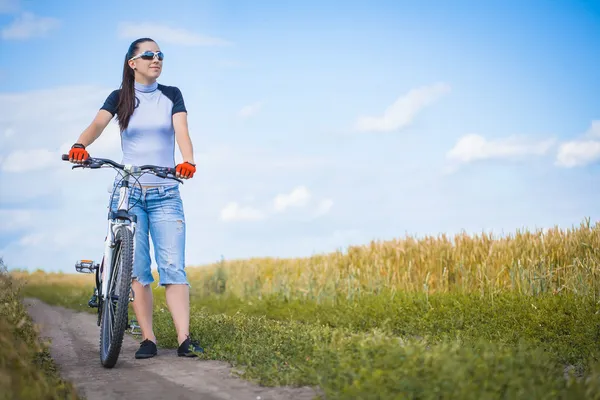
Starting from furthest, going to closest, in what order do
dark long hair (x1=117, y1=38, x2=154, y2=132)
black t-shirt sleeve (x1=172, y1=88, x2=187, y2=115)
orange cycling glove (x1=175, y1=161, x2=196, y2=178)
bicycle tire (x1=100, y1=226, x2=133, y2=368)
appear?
black t-shirt sleeve (x1=172, y1=88, x2=187, y2=115) → dark long hair (x1=117, y1=38, x2=154, y2=132) → orange cycling glove (x1=175, y1=161, x2=196, y2=178) → bicycle tire (x1=100, y1=226, x2=133, y2=368)

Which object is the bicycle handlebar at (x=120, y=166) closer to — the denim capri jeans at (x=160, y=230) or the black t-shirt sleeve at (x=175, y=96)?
the denim capri jeans at (x=160, y=230)

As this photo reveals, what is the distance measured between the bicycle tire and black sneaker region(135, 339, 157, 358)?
51 cm

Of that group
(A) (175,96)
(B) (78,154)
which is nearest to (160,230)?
(B) (78,154)

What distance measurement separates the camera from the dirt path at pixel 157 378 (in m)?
5.46

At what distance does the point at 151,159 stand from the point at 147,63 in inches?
41.4

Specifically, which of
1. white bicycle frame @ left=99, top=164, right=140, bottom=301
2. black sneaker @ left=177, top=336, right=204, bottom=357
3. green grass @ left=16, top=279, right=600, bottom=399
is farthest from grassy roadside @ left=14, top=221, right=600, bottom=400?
white bicycle frame @ left=99, top=164, right=140, bottom=301

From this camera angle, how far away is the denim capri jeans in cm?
721

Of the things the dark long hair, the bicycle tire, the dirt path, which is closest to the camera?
the dirt path

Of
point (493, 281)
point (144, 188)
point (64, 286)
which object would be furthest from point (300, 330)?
point (64, 286)

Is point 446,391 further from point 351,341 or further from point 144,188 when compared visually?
point 144,188

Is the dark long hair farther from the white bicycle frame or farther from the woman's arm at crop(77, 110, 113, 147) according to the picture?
the white bicycle frame

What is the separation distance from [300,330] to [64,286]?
18701 millimetres

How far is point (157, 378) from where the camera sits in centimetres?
618

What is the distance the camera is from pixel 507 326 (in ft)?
34.0
